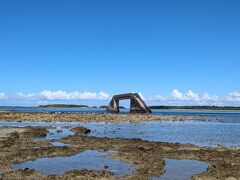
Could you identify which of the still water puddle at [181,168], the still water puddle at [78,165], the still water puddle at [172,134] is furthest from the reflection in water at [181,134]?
the still water puddle at [78,165]

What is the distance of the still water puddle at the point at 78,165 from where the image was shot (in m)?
19.2

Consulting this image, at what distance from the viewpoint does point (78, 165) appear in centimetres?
2092

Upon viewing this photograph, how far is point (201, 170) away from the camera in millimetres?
19812

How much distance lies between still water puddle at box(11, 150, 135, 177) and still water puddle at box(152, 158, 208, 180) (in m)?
1.93

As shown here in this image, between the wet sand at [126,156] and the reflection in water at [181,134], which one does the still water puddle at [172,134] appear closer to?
the reflection in water at [181,134]

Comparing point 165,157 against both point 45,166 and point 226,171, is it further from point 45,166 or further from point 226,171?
point 45,166

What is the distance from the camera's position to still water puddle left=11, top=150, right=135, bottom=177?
19156mm

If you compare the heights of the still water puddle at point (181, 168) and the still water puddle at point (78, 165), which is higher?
the still water puddle at point (78, 165)

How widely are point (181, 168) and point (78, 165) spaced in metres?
5.96

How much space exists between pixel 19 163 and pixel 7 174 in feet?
10.6

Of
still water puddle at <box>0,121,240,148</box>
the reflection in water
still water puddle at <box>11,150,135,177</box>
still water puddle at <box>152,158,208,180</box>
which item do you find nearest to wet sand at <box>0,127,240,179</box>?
still water puddle at <box>152,158,208,180</box>

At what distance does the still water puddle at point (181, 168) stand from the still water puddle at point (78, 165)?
193 centimetres

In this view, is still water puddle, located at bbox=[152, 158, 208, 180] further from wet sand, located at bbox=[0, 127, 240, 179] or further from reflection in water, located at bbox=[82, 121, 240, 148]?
reflection in water, located at bbox=[82, 121, 240, 148]

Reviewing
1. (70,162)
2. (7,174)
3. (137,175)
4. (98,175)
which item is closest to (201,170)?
(137,175)
